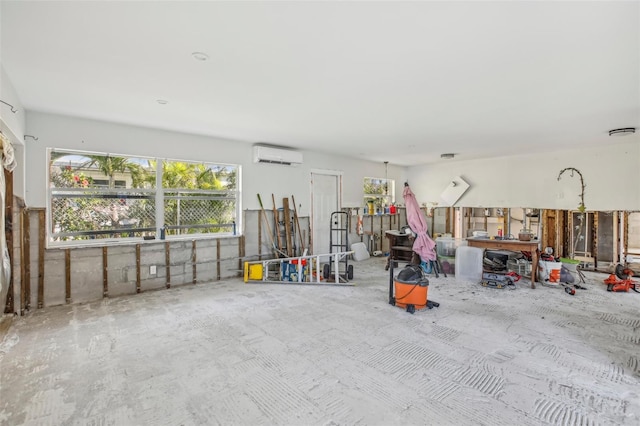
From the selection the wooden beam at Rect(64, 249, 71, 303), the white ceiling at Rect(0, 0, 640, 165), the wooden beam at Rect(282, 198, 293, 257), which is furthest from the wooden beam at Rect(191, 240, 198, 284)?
the white ceiling at Rect(0, 0, 640, 165)

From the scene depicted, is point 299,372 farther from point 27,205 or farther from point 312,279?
point 27,205

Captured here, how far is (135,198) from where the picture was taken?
4875mm

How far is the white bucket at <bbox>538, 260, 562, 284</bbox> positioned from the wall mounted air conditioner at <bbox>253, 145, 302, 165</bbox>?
499cm

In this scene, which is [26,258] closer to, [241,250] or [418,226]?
[241,250]

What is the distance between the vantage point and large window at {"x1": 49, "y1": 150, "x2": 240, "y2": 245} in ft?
14.3

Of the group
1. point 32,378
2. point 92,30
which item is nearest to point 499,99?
point 92,30

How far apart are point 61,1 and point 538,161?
846cm

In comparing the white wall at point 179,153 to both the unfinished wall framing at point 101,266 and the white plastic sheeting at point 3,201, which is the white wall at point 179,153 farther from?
the white plastic sheeting at point 3,201

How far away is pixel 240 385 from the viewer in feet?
7.70

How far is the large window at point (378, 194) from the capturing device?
332 inches

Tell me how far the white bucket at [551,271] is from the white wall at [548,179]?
228cm

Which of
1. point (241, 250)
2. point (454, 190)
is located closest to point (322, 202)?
point (241, 250)

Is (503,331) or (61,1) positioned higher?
(61,1)

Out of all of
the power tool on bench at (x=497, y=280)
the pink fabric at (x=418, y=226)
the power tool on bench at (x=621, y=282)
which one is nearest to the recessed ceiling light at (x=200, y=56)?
the pink fabric at (x=418, y=226)
